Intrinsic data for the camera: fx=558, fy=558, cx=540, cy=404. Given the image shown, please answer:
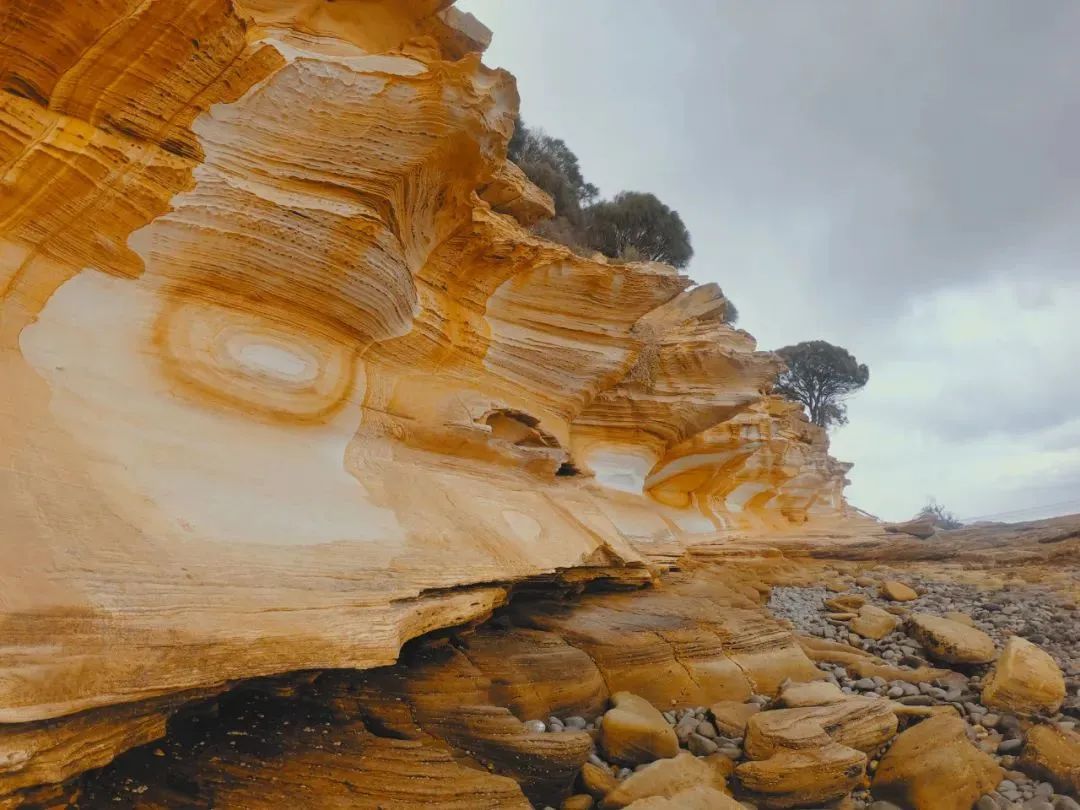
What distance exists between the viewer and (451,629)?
12.8 ft

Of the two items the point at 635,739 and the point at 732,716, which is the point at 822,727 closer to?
the point at 732,716

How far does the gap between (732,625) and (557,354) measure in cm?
334

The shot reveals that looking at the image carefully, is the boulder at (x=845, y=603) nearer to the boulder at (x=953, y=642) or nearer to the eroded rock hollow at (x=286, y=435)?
the boulder at (x=953, y=642)

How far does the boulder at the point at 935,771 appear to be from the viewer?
3135 mm

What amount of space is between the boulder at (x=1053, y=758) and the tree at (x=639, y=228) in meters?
11.3

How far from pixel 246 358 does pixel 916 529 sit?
1748cm

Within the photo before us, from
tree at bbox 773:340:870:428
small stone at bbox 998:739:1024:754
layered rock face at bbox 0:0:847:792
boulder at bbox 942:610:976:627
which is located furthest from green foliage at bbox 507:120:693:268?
tree at bbox 773:340:870:428

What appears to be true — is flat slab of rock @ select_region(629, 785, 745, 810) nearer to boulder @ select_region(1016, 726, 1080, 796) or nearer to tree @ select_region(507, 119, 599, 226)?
boulder @ select_region(1016, 726, 1080, 796)

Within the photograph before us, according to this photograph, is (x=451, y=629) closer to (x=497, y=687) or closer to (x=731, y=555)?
(x=497, y=687)

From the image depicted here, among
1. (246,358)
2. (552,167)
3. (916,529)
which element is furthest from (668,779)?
(916,529)

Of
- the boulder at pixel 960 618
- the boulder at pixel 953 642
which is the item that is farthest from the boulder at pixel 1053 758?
the boulder at pixel 960 618

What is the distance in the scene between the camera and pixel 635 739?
3.48 meters

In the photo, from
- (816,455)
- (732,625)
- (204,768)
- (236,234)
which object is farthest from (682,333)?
(816,455)

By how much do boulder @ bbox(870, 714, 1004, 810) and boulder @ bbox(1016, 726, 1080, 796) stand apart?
0.65ft
